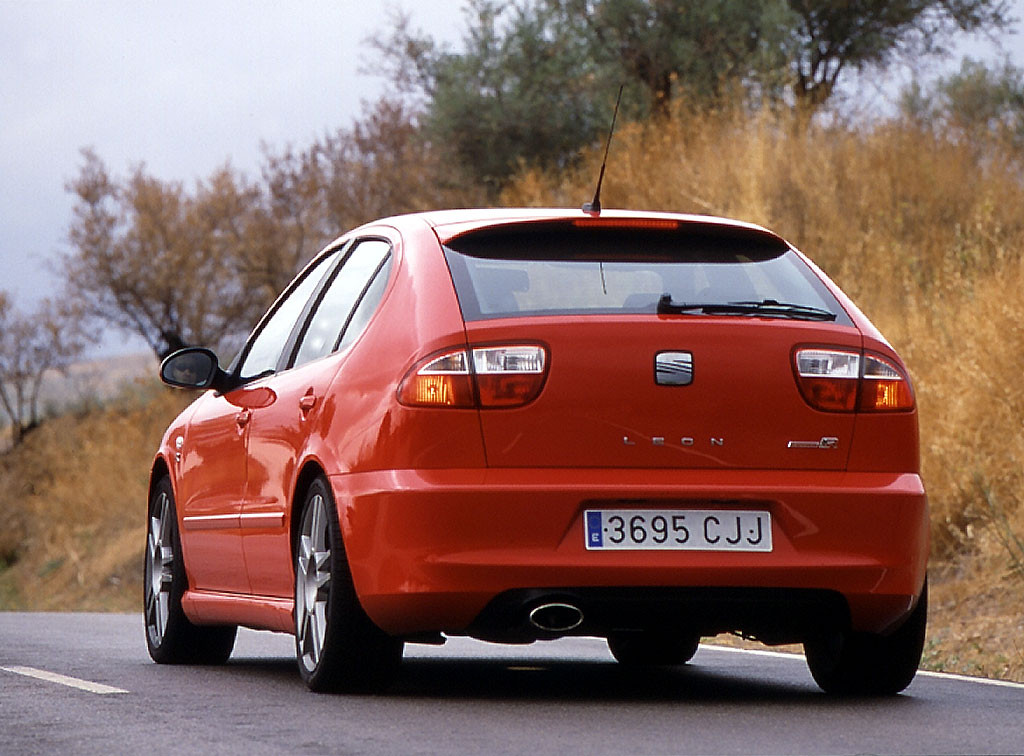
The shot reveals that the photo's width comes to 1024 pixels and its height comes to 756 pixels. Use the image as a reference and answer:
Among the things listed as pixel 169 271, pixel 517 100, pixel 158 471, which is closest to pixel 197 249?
pixel 169 271

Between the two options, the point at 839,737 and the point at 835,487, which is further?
the point at 835,487

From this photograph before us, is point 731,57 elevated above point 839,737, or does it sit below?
Result: above

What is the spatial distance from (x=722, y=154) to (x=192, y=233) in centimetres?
3098

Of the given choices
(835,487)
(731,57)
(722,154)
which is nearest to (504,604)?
(835,487)

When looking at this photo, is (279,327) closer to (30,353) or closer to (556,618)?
(556,618)

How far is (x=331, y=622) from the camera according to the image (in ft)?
22.6

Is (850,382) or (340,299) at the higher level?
(340,299)

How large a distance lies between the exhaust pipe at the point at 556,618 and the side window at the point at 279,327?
6.85ft

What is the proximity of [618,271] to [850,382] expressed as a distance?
0.86 meters

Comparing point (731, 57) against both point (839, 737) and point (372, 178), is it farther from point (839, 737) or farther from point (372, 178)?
point (839, 737)

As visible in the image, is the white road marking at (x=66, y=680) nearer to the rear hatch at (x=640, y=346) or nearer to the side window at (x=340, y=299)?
the side window at (x=340, y=299)

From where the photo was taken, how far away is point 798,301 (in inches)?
277

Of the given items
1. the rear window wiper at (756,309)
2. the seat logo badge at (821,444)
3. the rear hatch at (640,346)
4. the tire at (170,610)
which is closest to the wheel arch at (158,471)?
the tire at (170,610)

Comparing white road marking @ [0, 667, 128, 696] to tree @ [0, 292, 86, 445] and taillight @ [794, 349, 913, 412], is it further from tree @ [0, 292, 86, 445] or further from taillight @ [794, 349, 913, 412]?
tree @ [0, 292, 86, 445]
